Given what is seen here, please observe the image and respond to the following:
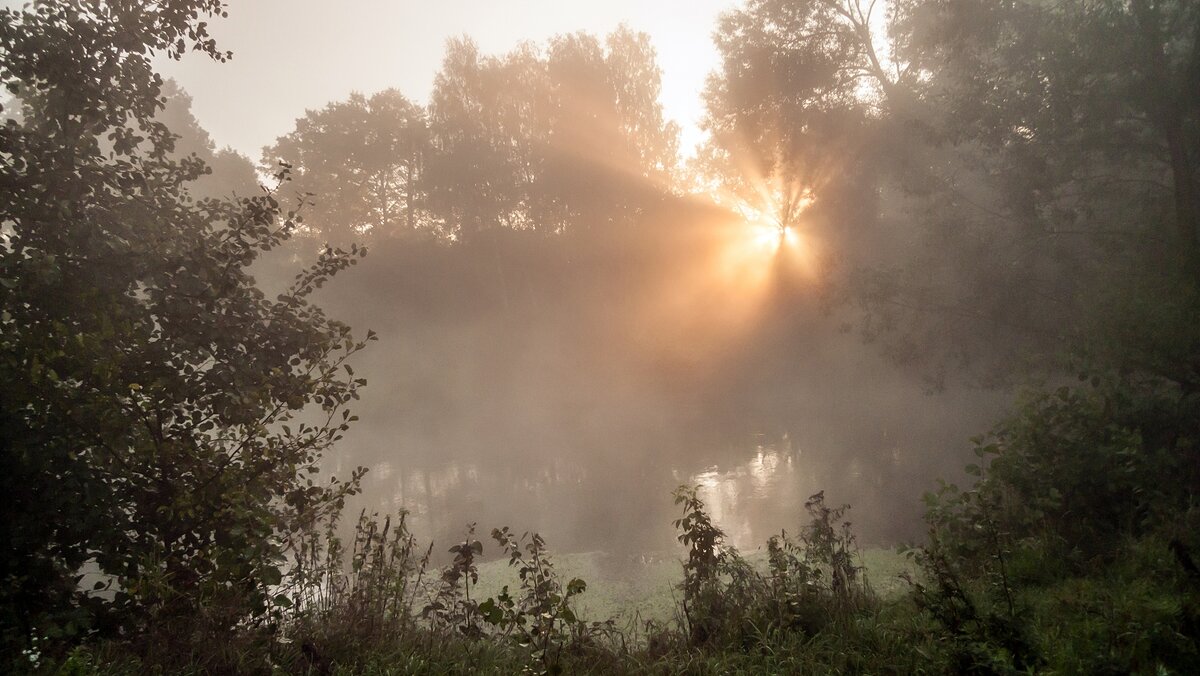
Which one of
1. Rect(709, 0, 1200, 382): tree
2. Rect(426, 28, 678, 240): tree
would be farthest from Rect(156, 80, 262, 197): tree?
Rect(709, 0, 1200, 382): tree

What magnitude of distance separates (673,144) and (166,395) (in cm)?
2469

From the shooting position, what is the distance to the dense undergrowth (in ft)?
10.7

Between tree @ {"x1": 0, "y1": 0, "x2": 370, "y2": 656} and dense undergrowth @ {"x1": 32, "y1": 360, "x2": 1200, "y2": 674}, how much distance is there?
1.41ft

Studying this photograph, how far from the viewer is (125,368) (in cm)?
385

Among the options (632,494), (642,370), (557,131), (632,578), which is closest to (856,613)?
(632,578)

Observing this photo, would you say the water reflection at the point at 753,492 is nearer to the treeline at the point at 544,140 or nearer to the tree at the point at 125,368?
the tree at the point at 125,368

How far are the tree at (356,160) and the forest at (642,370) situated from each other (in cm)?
196

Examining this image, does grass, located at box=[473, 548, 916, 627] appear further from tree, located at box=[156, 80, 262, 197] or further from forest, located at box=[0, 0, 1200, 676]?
tree, located at box=[156, 80, 262, 197]

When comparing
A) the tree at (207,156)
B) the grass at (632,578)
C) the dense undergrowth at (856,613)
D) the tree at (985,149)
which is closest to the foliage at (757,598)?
the dense undergrowth at (856,613)

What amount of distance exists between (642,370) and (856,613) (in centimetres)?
2052

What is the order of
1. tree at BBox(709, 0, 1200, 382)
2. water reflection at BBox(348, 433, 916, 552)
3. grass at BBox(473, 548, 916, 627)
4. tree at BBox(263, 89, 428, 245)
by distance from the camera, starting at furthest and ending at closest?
tree at BBox(263, 89, 428, 245), water reflection at BBox(348, 433, 916, 552), tree at BBox(709, 0, 1200, 382), grass at BBox(473, 548, 916, 627)

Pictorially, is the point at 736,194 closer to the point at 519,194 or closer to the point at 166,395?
the point at 519,194

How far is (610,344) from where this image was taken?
86.3 feet

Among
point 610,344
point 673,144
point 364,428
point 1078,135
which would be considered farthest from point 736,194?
point 364,428
